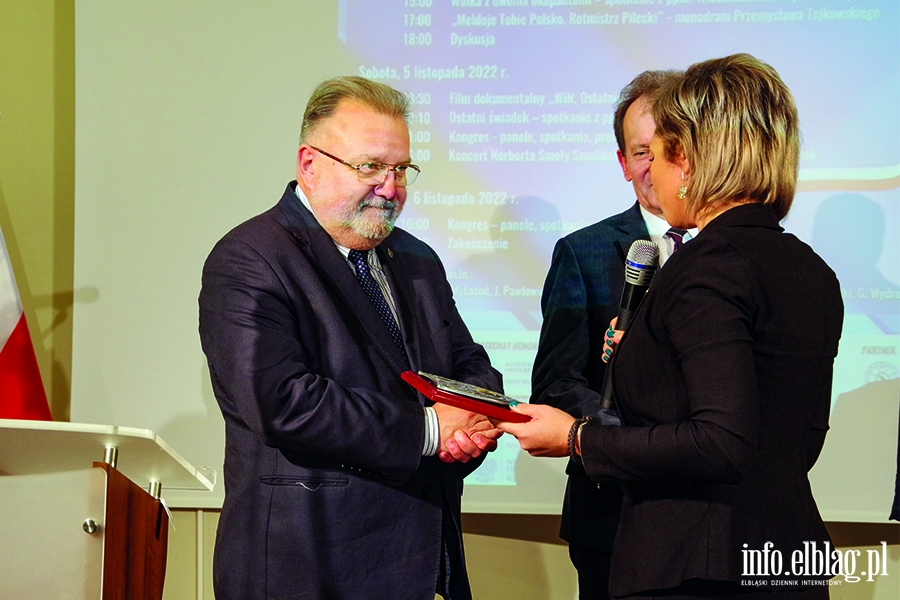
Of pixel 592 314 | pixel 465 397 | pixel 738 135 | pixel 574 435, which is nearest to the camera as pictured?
pixel 738 135

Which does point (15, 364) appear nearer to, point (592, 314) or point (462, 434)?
point (462, 434)

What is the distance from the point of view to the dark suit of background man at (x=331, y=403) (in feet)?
6.55

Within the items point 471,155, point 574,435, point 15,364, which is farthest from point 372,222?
point 15,364

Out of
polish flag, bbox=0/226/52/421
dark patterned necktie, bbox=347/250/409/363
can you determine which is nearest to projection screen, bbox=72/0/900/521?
polish flag, bbox=0/226/52/421

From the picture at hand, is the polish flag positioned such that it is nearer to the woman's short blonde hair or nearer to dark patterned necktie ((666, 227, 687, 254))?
dark patterned necktie ((666, 227, 687, 254))

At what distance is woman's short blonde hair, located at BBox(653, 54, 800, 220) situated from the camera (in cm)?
165

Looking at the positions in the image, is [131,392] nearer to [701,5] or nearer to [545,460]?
[545,460]

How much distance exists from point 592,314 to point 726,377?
1.16 meters

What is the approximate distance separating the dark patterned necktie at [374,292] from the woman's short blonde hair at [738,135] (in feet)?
2.91

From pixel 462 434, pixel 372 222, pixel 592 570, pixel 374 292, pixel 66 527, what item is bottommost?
pixel 592 570

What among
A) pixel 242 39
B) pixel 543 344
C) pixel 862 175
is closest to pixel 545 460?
pixel 543 344

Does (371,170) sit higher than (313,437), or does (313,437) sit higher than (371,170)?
(371,170)

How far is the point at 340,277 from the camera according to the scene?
2189 millimetres

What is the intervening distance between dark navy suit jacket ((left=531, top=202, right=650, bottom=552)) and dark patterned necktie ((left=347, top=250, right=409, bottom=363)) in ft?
1.81
